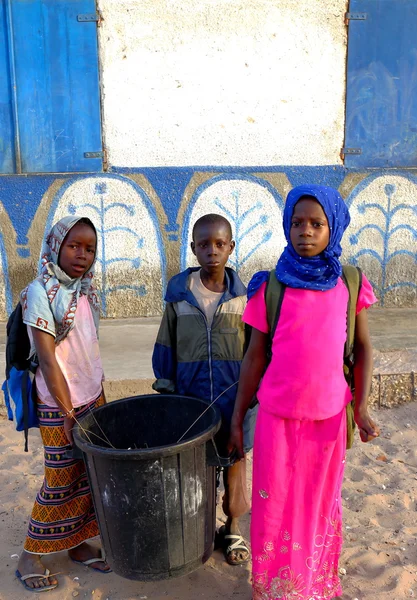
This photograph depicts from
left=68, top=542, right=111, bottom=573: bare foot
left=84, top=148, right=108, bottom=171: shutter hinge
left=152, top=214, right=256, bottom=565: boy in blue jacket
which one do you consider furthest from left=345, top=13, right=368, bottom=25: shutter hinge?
left=68, top=542, right=111, bottom=573: bare foot

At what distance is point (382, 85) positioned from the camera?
517cm

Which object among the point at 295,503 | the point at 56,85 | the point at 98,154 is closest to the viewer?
the point at 295,503

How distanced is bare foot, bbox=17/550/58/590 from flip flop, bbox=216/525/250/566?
729 mm

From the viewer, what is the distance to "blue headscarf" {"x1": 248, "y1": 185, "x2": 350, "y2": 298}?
6.14 ft

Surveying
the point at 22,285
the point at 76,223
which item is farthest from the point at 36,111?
the point at 76,223

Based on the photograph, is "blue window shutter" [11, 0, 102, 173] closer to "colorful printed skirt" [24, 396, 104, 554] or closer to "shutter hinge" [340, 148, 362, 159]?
"shutter hinge" [340, 148, 362, 159]

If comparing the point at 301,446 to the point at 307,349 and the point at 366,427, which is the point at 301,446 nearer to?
the point at 366,427

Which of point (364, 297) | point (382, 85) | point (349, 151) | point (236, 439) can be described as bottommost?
point (236, 439)

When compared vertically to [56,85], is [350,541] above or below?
below

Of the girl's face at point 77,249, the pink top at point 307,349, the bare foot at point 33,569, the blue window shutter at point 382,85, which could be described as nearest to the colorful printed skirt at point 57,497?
the bare foot at point 33,569

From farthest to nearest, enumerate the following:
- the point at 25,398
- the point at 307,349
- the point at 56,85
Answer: the point at 56,85, the point at 25,398, the point at 307,349

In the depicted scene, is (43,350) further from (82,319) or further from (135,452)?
(135,452)

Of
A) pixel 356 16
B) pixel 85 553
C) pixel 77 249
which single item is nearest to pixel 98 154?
pixel 356 16

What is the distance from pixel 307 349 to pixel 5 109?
424cm
